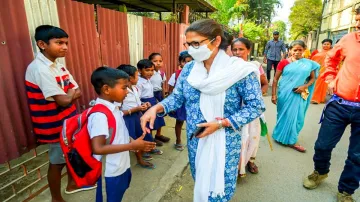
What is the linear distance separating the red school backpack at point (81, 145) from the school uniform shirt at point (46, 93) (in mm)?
463

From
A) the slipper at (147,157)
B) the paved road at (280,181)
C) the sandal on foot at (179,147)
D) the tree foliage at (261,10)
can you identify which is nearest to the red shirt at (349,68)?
the paved road at (280,181)

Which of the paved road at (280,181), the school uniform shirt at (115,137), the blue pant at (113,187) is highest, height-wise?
the school uniform shirt at (115,137)

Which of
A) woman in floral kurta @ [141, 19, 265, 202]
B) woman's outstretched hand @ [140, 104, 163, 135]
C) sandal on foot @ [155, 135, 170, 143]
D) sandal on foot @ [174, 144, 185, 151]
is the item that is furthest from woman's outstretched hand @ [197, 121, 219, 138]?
sandal on foot @ [155, 135, 170, 143]

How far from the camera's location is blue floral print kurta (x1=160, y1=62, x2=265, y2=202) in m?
1.54

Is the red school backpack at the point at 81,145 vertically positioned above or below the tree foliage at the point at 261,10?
below

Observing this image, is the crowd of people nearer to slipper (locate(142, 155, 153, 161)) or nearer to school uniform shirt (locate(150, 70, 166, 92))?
slipper (locate(142, 155, 153, 161))

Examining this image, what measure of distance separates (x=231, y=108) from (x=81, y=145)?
1.13 metres

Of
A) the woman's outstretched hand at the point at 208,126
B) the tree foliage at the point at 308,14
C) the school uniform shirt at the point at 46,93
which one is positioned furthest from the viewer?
the tree foliage at the point at 308,14

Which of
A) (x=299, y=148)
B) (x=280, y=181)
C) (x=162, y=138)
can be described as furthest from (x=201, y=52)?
(x=299, y=148)

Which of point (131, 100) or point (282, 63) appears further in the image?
point (282, 63)

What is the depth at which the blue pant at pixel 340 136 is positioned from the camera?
2238 millimetres

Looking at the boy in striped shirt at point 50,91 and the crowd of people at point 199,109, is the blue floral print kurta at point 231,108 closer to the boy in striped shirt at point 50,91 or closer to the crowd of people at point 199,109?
the crowd of people at point 199,109

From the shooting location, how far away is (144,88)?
10.5 ft

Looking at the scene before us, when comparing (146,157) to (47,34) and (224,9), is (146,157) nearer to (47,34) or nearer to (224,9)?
(47,34)
